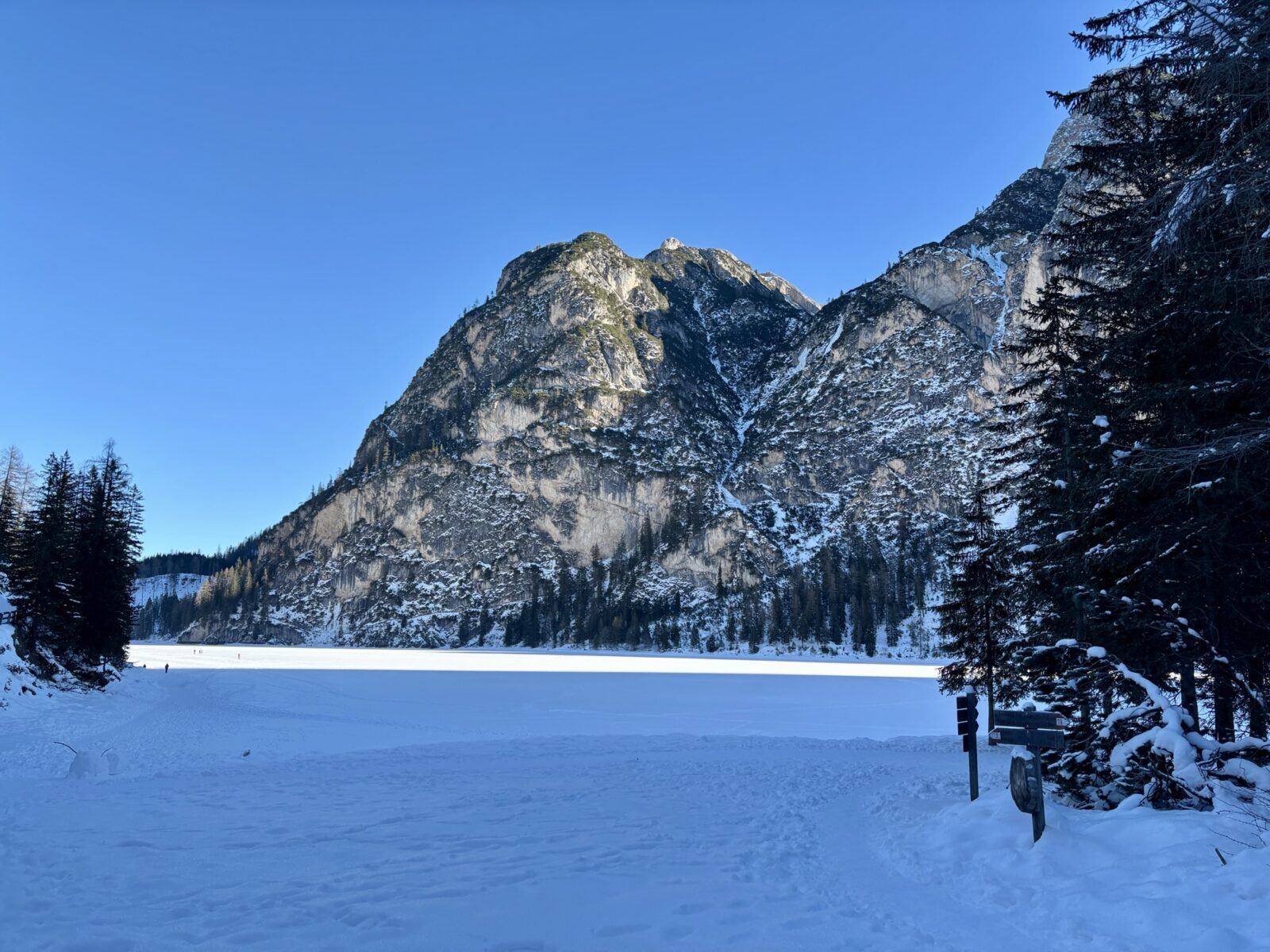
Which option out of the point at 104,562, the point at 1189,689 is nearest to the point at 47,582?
the point at 104,562

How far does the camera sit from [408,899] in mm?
6629

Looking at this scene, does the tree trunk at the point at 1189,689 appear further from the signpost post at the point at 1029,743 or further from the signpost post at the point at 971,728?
the signpost post at the point at 1029,743

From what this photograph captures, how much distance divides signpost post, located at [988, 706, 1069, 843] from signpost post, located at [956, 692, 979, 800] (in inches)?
85.1

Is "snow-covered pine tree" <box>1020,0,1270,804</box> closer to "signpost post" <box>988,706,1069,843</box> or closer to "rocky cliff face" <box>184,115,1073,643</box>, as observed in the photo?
"signpost post" <box>988,706,1069,843</box>

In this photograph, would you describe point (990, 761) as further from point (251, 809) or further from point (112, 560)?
point (112, 560)

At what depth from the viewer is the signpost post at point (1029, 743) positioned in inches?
308

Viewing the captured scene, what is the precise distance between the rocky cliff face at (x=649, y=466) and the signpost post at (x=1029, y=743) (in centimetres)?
13962

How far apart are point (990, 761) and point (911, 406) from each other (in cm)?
15781

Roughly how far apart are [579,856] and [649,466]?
162998 millimetres

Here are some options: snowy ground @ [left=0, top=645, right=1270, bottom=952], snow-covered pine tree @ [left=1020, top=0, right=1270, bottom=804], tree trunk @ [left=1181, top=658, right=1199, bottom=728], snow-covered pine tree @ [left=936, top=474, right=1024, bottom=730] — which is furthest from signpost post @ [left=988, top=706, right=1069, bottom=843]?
snow-covered pine tree @ [left=936, top=474, right=1024, bottom=730]

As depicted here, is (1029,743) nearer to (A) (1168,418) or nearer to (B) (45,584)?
(A) (1168,418)

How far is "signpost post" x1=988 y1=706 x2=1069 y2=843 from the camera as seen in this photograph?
25.7ft

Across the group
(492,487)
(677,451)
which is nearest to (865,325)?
(677,451)

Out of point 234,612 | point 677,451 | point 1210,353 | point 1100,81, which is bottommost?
point 234,612
